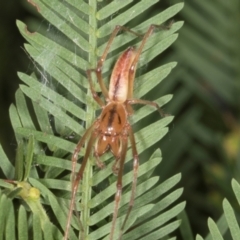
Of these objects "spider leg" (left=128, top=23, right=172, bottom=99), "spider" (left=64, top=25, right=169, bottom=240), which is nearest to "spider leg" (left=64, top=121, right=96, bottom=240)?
"spider" (left=64, top=25, right=169, bottom=240)

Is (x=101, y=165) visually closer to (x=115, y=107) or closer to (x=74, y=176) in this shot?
(x=74, y=176)

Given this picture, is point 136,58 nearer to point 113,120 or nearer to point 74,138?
point 74,138

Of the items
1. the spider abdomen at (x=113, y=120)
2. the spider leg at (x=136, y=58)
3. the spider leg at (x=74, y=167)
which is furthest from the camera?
the spider abdomen at (x=113, y=120)

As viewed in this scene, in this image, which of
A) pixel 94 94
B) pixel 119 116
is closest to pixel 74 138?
pixel 94 94

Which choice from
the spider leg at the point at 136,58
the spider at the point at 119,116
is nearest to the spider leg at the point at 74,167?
the spider at the point at 119,116

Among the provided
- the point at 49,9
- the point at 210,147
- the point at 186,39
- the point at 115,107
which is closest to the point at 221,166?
the point at 210,147

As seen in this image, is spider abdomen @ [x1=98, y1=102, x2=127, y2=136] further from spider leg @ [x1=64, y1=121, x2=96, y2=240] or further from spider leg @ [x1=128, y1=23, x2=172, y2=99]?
spider leg @ [x1=64, y1=121, x2=96, y2=240]

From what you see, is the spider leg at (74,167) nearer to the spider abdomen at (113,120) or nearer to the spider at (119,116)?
the spider at (119,116)

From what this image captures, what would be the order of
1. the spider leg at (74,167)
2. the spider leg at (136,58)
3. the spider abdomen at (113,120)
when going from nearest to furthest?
the spider leg at (74,167)
the spider leg at (136,58)
the spider abdomen at (113,120)
